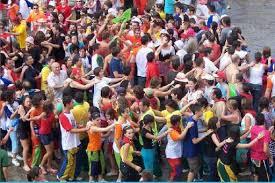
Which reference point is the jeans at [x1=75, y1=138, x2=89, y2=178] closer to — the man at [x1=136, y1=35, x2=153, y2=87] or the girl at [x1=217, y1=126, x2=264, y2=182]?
the girl at [x1=217, y1=126, x2=264, y2=182]

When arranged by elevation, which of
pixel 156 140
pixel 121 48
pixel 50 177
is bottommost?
pixel 50 177

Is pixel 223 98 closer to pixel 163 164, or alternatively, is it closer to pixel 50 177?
pixel 163 164

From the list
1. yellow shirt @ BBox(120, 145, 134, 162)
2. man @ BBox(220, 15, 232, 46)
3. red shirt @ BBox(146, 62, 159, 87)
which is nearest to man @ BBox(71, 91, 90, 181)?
yellow shirt @ BBox(120, 145, 134, 162)

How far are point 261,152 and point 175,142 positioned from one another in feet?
4.38

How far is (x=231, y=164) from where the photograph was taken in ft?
33.9

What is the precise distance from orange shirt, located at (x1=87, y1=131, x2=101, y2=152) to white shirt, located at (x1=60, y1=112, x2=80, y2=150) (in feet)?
0.84

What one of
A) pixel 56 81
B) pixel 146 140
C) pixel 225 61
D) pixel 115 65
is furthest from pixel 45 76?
pixel 225 61

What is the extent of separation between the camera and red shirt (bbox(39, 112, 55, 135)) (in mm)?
11078

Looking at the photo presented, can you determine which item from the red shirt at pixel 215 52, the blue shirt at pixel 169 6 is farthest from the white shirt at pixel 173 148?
the blue shirt at pixel 169 6

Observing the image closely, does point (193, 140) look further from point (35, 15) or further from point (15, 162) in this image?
point (35, 15)

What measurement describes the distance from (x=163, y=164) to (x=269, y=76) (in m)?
2.57

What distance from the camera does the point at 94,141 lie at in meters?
10.8

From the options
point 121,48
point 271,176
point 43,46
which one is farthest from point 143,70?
point 271,176

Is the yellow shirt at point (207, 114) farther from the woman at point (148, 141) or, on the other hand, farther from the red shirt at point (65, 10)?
the red shirt at point (65, 10)
